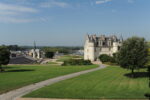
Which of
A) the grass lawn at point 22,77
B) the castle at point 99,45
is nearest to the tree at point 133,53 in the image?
the grass lawn at point 22,77

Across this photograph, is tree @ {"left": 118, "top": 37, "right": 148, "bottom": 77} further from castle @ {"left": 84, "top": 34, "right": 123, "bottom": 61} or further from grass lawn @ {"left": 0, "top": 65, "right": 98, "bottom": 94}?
castle @ {"left": 84, "top": 34, "right": 123, "bottom": 61}

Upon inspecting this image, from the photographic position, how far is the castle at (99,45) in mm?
83938

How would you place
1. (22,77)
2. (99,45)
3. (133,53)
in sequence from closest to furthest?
1. (133,53)
2. (22,77)
3. (99,45)

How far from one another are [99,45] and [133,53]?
55024 mm

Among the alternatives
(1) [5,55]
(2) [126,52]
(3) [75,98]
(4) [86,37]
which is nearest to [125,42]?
(2) [126,52]

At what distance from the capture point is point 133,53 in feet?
102

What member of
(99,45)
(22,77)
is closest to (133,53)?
(22,77)

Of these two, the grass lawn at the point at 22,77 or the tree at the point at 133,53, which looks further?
the tree at the point at 133,53

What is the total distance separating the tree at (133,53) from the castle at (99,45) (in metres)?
51.1

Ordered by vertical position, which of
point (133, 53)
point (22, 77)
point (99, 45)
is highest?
point (99, 45)

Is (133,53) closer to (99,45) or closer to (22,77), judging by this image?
(22,77)

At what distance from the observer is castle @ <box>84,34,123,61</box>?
83938 mm

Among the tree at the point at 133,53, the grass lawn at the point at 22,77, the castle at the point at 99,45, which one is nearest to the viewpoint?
the grass lawn at the point at 22,77

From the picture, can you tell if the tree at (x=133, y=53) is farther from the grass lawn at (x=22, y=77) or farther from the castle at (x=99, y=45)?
the castle at (x=99, y=45)
